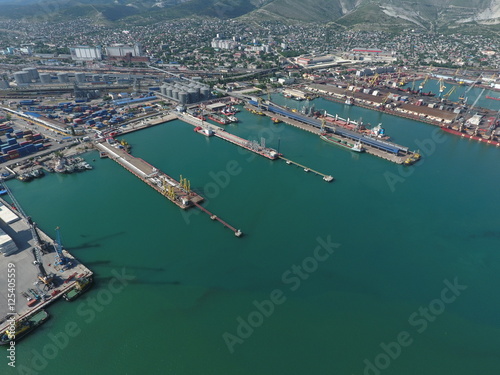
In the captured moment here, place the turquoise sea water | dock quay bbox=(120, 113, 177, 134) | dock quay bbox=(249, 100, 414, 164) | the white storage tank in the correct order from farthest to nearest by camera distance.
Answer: the white storage tank < dock quay bbox=(120, 113, 177, 134) < dock quay bbox=(249, 100, 414, 164) < the turquoise sea water

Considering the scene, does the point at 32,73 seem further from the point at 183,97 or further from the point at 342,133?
the point at 342,133

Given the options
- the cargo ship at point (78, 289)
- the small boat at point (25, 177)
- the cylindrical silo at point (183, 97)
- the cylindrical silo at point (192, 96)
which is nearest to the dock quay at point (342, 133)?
the cylindrical silo at point (192, 96)

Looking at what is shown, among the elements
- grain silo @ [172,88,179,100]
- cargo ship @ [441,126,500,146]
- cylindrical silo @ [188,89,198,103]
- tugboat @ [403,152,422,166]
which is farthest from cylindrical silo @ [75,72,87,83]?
cargo ship @ [441,126,500,146]

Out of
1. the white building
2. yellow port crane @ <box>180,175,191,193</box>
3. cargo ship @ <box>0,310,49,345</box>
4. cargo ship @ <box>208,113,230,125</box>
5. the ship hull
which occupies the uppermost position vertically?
the white building

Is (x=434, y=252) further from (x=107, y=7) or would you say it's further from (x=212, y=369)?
(x=107, y=7)

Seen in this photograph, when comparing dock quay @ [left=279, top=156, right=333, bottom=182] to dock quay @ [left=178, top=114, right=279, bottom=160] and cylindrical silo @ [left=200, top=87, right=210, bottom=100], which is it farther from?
cylindrical silo @ [left=200, top=87, right=210, bottom=100]

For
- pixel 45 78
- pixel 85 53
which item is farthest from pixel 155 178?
pixel 85 53

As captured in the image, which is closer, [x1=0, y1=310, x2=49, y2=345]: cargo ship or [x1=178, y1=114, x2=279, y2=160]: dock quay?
[x1=0, y1=310, x2=49, y2=345]: cargo ship

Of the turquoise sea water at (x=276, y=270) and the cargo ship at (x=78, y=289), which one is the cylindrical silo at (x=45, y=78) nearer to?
the turquoise sea water at (x=276, y=270)
